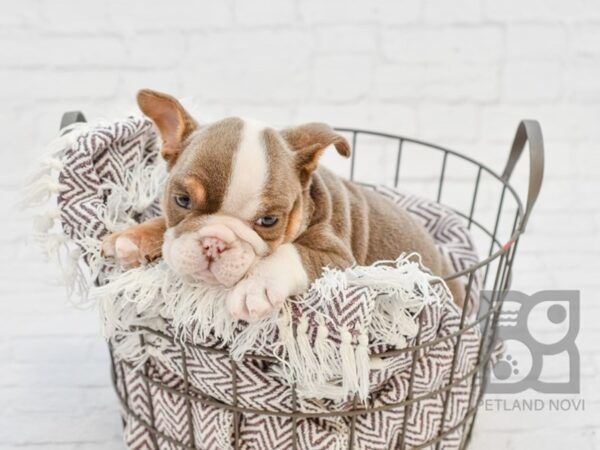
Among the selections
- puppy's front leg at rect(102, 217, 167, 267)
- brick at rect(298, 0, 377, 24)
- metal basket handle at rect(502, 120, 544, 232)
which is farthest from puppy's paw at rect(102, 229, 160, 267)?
brick at rect(298, 0, 377, 24)

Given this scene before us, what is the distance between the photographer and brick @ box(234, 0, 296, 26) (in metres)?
1.95

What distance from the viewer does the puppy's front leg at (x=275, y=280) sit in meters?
1.03

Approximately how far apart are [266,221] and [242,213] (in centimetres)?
4

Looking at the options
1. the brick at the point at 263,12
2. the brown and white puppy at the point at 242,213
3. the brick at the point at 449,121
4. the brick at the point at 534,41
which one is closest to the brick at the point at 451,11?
the brick at the point at 534,41

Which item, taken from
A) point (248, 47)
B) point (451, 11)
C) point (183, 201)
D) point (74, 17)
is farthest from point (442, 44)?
point (183, 201)

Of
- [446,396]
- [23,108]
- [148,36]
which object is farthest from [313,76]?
[446,396]

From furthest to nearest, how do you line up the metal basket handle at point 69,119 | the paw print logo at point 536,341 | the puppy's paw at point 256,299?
the paw print logo at point 536,341
the metal basket handle at point 69,119
the puppy's paw at point 256,299

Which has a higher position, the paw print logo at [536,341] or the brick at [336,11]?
the brick at [336,11]

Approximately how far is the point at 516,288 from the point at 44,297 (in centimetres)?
113

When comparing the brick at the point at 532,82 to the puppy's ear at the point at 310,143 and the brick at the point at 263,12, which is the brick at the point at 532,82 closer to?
the brick at the point at 263,12

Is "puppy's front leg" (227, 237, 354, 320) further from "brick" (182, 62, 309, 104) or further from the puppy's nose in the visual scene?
"brick" (182, 62, 309, 104)

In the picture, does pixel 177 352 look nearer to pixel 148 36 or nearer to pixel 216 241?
pixel 216 241

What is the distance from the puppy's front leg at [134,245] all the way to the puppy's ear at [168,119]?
0.37ft

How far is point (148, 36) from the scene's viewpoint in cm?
196
